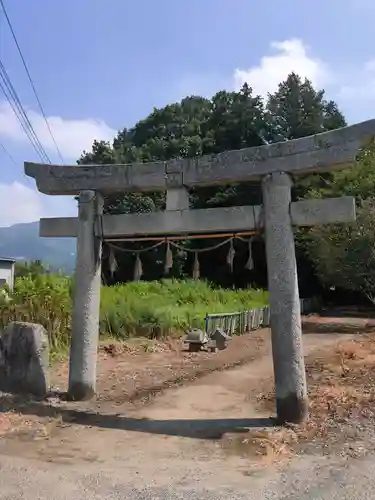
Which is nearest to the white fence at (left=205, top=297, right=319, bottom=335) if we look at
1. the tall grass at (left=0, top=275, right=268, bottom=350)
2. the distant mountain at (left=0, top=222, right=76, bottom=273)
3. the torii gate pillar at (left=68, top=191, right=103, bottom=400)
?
the tall grass at (left=0, top=275, right=268, bottom=350)

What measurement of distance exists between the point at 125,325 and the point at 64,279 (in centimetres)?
246

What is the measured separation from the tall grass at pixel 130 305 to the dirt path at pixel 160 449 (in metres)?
4.66

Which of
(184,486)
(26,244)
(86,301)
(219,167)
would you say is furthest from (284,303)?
(26,244)

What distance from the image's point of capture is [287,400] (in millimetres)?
7383

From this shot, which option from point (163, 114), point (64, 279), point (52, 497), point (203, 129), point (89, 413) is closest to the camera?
point (52, 497)

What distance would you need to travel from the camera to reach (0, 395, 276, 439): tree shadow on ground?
7301 mm

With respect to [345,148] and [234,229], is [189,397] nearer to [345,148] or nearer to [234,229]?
[234,229]

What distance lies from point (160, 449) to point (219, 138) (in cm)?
3760

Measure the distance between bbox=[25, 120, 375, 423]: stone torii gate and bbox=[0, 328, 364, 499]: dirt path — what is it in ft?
3.15

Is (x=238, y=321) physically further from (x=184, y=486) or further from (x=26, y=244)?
(x=26, y=244)

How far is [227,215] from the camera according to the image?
322 inches

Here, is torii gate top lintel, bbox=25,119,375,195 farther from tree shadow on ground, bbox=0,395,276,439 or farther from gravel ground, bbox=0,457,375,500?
gravel ground, bbox=0,457,375,500

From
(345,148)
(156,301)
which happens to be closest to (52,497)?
(345,148)

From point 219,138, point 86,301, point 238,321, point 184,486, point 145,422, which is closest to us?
point 184,486
